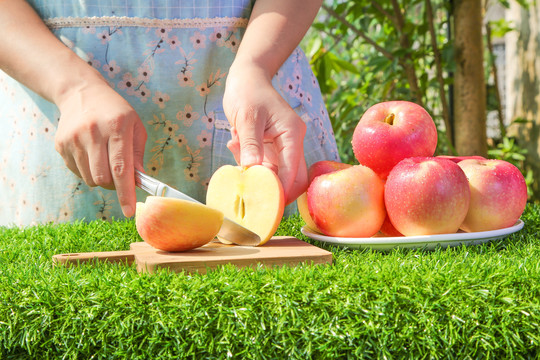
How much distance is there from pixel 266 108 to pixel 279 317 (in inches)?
20.8

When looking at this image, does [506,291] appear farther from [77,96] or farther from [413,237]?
[77,96]

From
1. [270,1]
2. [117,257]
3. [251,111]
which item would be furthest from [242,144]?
[270,1]

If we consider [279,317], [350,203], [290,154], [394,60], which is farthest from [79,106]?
[394,60]

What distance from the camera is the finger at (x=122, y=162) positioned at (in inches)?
41.1

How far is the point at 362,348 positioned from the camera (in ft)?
2.07

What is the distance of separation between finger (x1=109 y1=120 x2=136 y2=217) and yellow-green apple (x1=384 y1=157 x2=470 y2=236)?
0.48 m

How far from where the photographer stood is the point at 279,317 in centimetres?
64

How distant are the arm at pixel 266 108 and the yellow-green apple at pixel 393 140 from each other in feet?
0.41

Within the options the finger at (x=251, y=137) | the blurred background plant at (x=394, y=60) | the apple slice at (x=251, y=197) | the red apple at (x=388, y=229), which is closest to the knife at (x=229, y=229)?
the apple slice at (x=251, y=197)

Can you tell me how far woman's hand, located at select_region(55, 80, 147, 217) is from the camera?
104cm

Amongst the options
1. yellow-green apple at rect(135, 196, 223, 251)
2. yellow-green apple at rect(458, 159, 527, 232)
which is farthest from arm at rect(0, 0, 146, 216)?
yellow-green apple at rect(458, 159, 527, 232)

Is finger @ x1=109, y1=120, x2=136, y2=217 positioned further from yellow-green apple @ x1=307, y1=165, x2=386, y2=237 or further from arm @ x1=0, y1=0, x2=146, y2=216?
yellow-green apple @ x1=307, y1=165, x2=386, y2=237

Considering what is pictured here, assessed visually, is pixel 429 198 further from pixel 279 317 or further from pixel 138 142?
pixel 138 142

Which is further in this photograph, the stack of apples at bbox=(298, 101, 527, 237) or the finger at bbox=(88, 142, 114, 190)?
the finger at bbox=(88, 142, 114, 190)
